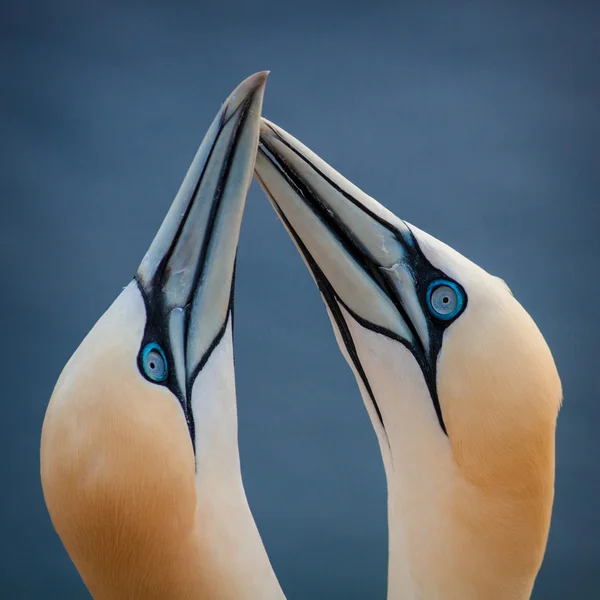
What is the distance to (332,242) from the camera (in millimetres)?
3084

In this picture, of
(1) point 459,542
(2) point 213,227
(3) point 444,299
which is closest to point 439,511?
(1) point 459,542

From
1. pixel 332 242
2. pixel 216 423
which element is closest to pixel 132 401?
pixel 216 423

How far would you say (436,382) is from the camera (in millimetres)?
2949

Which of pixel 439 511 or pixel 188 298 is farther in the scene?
pixel 439 511

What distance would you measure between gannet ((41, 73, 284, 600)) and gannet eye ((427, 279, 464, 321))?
2.09 feet

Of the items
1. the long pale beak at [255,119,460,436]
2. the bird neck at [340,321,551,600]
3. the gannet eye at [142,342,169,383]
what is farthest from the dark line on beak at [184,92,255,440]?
the bird neck at [340,321,551,600]

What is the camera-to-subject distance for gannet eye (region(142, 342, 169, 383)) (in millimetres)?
2645

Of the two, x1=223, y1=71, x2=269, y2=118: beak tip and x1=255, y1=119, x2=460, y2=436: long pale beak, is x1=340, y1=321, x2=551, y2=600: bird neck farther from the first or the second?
x1=223, y1=71, x2=269, y2=118: beak tip

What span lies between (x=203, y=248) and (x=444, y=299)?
30.2 inches

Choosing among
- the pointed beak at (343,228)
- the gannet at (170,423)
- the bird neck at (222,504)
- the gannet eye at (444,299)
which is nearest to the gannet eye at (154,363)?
the gannet at (170,423)

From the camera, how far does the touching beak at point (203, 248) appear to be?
2791mm

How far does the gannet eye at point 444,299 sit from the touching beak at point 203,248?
2.10ft

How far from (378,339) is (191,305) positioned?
65 centimetres

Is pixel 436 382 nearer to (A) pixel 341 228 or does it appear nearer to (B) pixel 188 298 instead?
(A) pixel 341 228
